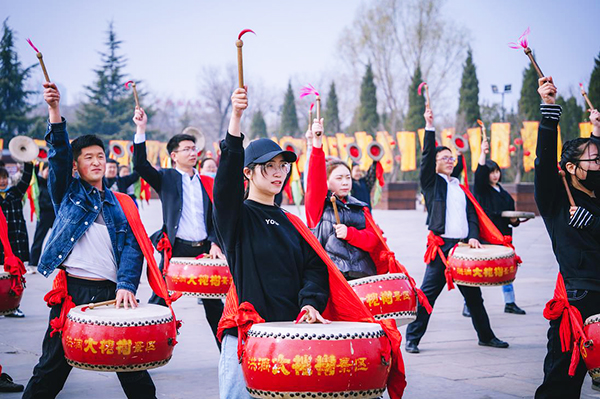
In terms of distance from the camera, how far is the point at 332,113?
4978 centimetres

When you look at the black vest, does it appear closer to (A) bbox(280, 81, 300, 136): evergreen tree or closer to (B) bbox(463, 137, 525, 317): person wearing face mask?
(B) bbox(463, 137, 525, 317): person wearing face mask

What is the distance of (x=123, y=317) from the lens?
3.39 metres

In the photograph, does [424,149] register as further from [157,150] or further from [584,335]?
[157,150]

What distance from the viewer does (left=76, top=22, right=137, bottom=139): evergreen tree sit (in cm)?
5075

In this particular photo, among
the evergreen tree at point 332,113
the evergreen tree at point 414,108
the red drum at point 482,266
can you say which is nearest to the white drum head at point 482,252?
the red drum at point 482,266

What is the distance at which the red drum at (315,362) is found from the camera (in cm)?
258

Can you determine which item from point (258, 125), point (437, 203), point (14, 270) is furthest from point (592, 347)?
point (258, 125)

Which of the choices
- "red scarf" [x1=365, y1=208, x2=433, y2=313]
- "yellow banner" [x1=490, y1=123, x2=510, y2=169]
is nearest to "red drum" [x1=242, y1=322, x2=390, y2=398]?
"red scarf" [x1=365, y1=208, x2=433, y2=313]

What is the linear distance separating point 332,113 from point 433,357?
44663 millimetres

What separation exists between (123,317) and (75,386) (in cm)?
176

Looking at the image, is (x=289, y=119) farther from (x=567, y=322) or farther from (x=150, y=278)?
(x=567, y=322)

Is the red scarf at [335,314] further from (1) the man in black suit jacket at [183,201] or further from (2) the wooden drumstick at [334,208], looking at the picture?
(1) the man in black suit jacket at [183,201]

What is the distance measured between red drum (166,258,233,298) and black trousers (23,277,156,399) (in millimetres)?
1534

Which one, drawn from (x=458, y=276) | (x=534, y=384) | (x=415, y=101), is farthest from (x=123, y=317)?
(x=415, y=101)
